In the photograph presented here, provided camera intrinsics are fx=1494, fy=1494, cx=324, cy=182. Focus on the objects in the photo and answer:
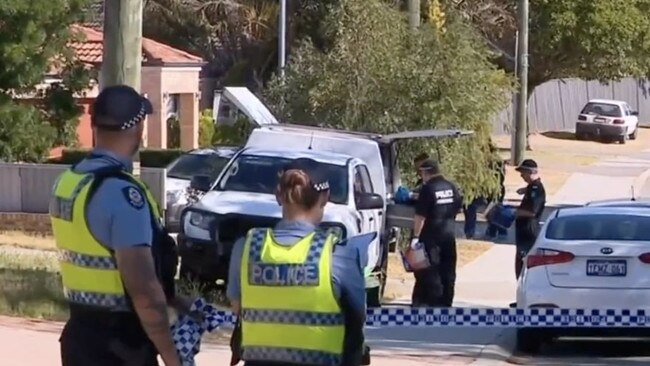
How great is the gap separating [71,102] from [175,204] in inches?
204

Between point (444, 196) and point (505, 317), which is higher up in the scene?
point (444, 196)

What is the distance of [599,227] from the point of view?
44.4ft

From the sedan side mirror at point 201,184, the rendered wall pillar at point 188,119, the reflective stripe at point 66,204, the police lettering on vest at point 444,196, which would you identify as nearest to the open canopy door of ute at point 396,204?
the police lettering on vest at point 444,196

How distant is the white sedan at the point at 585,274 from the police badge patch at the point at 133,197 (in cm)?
819

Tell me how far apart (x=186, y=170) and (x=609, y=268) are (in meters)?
11.0

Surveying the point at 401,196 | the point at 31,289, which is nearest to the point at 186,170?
the point at 401,196

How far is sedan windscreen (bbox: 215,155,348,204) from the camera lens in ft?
52.0

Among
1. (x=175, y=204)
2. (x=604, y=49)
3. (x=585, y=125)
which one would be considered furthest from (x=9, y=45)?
(x=585, y=125)

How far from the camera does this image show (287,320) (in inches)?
221

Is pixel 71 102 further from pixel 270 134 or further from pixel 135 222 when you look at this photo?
pixel 135 222

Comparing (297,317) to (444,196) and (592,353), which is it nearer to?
(592,353)

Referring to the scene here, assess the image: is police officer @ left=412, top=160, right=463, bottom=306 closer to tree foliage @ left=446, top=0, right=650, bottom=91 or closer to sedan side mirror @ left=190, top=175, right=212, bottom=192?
sedan side mirror @ left=190, top=175, right=212, bottom=192

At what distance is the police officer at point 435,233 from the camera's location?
49.1ft

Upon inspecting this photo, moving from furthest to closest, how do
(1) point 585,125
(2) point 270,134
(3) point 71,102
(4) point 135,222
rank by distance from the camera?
1. (1) point 585,125
2. (3) point 71,102
3. (2) point 270,134
4. (4) point 135,222
